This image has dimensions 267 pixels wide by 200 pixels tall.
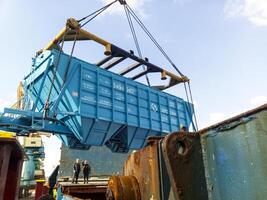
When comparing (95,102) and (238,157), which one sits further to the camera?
(95,102)

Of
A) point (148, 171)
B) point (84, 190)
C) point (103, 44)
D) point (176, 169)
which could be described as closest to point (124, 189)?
point (148, 171)

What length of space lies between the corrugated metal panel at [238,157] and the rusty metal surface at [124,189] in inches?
23.4

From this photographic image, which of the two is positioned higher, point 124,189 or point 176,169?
point 176,169

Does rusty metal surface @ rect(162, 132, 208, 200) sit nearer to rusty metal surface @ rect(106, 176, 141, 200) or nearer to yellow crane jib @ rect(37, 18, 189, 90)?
rusty metal surface @ rect(106, 176, 141, 200)

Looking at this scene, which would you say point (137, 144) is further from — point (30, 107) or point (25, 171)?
point (25, 171)

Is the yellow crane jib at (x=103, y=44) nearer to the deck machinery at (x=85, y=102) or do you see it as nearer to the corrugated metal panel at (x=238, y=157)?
the deck machinery at (x=85, y=102)

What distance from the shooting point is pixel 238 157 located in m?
1.16

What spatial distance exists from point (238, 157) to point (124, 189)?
0.86 metres

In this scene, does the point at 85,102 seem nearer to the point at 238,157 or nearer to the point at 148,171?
the point at 148,171

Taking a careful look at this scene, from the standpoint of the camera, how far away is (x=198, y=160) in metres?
1.33

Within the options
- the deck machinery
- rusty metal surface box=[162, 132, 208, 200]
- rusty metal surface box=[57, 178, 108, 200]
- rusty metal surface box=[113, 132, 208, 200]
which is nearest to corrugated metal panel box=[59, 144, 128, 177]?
the deck machinery

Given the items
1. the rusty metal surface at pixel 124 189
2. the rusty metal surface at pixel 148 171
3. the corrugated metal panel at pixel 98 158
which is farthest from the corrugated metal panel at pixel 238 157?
the corrugated metal panel at pixel 98 158

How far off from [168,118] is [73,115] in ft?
17.2

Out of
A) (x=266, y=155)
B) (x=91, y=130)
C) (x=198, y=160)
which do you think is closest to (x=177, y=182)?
(x=198, y=160)
